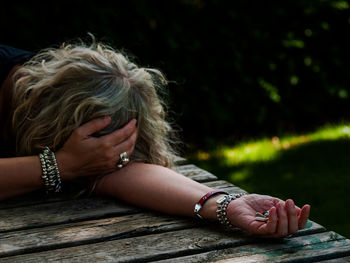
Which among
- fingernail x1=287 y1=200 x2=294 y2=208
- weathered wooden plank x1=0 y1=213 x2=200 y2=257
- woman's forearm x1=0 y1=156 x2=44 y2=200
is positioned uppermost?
woman's forearm x1=0 y1=156 x2=44 y2=200

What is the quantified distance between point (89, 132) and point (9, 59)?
0.72 metres

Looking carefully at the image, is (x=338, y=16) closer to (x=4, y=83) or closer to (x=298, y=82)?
(x=298, y=82)

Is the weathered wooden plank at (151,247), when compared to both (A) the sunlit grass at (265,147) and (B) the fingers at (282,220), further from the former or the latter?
(A) the sunlit grass at (265,147)

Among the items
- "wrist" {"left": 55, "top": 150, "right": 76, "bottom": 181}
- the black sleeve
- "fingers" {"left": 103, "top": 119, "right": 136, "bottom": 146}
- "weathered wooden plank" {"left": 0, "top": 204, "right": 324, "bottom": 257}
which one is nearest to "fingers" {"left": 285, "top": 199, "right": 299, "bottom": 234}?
"weathered wooden plank" {"left": 0, "top": 204, "right": 324, "bottom": 257}

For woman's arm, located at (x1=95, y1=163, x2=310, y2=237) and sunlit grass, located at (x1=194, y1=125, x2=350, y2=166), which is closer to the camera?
woman's arm, located at (x1=95, y1=163, x2=310, y2=237)

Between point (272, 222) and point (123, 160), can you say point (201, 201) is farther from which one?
point (123, 160)

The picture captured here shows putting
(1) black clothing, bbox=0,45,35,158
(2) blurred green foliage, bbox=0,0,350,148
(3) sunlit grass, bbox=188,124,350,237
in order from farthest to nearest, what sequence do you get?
(2) blurred green foliage, bbox=0,0,350,148
(3) sunlit grass, bbox=188,124,350,237
(1) black clothing, bbox=0,45,35,158

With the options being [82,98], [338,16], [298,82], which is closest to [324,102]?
[298,82]

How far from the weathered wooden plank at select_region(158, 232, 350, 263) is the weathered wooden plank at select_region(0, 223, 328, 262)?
0.17 feet

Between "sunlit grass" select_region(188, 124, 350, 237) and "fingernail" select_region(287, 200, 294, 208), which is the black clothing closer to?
"fingernail" select_region(287, 200, 294, 208)

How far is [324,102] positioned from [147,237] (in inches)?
204

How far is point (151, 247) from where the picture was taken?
1870 millimetres

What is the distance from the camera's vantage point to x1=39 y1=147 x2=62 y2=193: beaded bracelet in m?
2.43

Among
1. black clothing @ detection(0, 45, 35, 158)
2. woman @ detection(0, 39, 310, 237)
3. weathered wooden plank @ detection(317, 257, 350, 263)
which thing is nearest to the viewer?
weathered wooden plank @ detection(317, 257, 350, 263)
